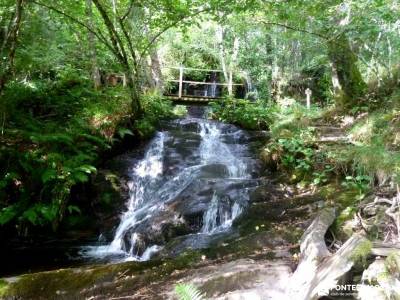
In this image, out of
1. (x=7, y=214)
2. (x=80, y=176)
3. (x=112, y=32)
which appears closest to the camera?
(x=7, y=214)

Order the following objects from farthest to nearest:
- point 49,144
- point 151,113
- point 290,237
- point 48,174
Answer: point 151,113 → point 49,144 → point 48,174 → point 290,237

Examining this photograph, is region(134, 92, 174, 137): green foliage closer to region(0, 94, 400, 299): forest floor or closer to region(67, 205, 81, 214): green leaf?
region(67, 205, 81, 214): green leaf

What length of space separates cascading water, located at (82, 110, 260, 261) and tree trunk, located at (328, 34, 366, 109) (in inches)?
113

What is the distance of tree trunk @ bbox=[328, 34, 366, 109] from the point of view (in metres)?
8.99

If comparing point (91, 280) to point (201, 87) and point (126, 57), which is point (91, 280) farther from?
point (201, 87)

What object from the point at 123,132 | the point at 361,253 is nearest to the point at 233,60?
the point at 123,132

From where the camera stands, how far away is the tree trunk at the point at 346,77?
8.99 m

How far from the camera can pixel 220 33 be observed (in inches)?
672

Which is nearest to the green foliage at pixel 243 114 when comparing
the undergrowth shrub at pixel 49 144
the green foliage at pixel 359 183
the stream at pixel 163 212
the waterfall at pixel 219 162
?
the waterfall at pixel 219 162

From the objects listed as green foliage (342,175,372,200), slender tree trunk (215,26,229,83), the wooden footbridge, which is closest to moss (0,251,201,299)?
green foliage (342,175,372,200)

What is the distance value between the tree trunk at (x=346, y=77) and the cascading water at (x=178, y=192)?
2.86 m

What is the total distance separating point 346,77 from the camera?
9297 mm

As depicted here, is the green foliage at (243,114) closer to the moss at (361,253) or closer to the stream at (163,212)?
the stream at (163,212)

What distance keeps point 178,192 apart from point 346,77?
5.34m
